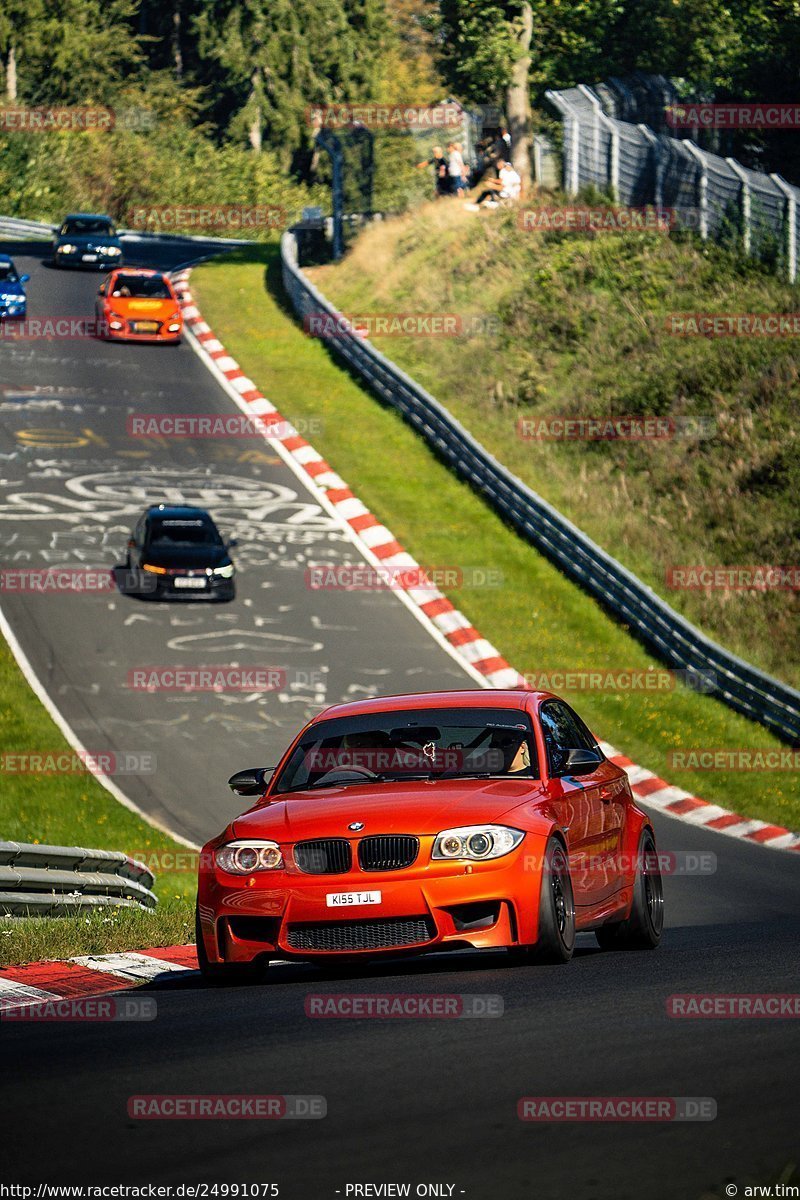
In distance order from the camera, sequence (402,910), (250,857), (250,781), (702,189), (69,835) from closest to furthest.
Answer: (402,910) → (250,857) → (250,781) → (69,835) → (702,189)

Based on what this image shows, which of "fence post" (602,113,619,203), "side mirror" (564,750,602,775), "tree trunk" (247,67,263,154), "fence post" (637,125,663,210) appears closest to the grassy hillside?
"fence post" (637,125,663,210)

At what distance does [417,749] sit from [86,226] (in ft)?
140

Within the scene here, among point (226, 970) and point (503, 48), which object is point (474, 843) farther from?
point (503, 48)

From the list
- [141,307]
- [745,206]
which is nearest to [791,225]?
[745,206]

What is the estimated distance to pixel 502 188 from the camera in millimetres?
44594

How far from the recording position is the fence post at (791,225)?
36.1m

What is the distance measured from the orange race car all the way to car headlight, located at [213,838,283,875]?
31.4m

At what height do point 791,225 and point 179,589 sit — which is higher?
point 791,225

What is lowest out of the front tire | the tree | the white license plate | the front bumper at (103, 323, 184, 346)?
the front bumper at (103, 323, 184, 346)

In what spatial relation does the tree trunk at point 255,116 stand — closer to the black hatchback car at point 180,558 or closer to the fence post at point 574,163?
the fence post at point 574,163

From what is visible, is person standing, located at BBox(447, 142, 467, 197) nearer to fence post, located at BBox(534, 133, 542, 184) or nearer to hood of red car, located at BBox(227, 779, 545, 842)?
fence post, located at BBox(534, 133, 542, 184)

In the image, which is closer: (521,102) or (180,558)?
(180,558)

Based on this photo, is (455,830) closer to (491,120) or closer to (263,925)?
(263,925)

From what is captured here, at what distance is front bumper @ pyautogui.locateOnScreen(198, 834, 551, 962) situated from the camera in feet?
28.4
